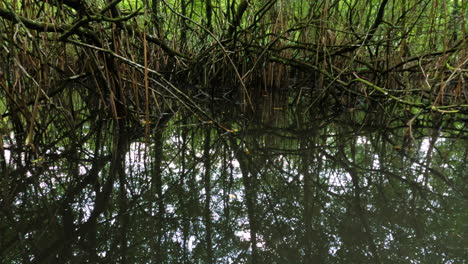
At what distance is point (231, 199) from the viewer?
130 cm

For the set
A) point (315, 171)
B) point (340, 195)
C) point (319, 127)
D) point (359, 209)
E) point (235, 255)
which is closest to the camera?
point (235, 255)

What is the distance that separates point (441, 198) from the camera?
4.35 feet

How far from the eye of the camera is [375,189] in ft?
4.61

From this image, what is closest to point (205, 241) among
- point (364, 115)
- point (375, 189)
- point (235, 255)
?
point (235, 255)

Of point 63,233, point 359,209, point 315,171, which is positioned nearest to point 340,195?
point 359,209

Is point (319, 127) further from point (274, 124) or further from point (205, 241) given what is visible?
point (205, 241)

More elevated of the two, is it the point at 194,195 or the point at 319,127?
the point at 194,195

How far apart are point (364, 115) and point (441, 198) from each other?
72.2 inches

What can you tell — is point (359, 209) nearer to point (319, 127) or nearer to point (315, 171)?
point (315, 171)

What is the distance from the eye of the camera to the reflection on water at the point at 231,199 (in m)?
0.97

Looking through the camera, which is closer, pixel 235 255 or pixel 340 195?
pixel 235 255

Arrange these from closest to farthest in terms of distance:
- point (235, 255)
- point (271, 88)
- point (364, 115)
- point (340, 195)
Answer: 1. point (235, 255)
2. point (340, 195)
3. point (364, 115)
4. point (271, 88)

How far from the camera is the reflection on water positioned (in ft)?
3.20

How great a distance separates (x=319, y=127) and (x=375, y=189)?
1.15 metres
